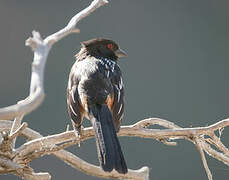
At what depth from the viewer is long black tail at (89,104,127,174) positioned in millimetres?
2754

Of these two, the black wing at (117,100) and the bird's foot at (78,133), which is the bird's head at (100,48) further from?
the bird's foot at (78,133)

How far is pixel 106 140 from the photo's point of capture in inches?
115

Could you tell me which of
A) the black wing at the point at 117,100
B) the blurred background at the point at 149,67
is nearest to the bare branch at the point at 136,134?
the black wing at the point at 117,100

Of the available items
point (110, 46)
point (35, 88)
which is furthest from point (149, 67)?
point (35, 88)

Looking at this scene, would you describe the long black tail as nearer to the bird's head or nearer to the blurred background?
the bird's head

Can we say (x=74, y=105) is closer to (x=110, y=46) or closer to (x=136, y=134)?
(x=136, y=134)

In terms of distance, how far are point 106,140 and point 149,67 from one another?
3547mm

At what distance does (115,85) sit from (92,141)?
2506 mm

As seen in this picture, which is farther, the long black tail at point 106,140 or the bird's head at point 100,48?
the bird's head at point 100,48

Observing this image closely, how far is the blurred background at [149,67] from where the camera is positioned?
5.92 metres

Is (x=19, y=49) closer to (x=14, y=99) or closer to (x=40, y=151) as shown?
(x=14, y=99)

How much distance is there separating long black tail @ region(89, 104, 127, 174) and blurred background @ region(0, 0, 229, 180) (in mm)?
2629

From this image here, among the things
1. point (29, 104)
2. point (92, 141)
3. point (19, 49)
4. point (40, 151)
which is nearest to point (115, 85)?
point (40, 151)

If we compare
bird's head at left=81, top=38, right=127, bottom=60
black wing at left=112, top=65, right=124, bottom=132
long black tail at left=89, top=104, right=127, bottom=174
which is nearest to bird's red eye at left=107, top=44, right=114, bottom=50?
bird's head at left=81, top=38, right=127, bottom=60
